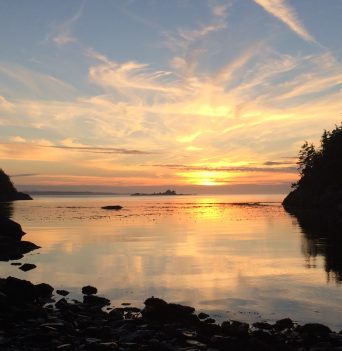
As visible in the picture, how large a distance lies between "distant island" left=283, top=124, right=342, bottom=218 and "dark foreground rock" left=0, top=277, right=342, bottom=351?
81.2 m

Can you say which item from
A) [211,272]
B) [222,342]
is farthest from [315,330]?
[211,272]

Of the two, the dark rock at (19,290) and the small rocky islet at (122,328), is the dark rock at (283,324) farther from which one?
the dark rock at (19,290)

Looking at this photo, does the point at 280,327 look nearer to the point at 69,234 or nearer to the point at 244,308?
the point at 244,308

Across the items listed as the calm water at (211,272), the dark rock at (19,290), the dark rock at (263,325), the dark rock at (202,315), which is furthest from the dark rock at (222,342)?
the dark rock at (19,290)

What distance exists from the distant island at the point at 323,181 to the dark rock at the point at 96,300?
263 ft

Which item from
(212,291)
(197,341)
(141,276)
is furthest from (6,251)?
(197,341)

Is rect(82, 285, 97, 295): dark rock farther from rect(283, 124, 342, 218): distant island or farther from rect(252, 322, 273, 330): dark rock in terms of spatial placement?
rect(283, 124, 342, 218): distant island

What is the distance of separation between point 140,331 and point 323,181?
110661 millimetres

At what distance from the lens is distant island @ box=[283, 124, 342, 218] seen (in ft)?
356

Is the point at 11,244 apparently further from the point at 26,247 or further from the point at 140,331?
the point at 140,331

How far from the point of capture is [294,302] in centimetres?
2159

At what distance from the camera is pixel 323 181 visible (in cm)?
11781

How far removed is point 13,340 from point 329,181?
111m

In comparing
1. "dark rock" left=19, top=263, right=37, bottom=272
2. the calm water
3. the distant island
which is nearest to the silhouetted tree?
the distant island
